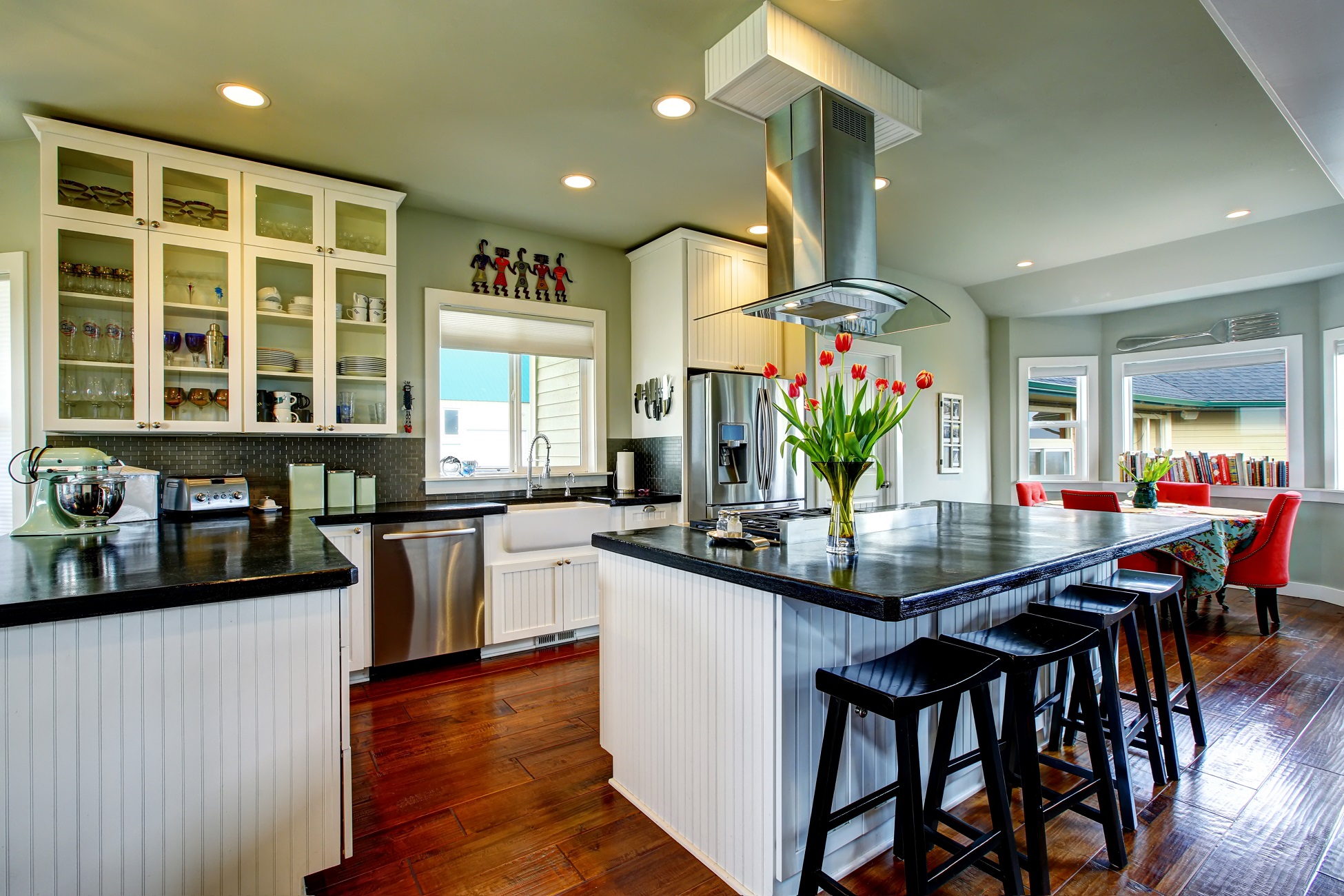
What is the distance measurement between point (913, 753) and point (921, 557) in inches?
21.2

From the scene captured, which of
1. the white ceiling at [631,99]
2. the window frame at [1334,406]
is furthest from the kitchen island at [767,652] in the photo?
the window frame at [1334,406]

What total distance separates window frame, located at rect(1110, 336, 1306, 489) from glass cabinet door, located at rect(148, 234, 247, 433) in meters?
6.92

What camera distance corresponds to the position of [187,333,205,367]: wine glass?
313 cm

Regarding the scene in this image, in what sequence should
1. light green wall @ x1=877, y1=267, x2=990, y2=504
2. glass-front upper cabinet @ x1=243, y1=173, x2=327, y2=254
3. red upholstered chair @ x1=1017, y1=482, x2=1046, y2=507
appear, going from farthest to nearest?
1. light green wall @ x1=877, y1=267, x2=990, y2=504
2. red upholstered chair @ x1=1017, y1=482, x2=1046, y2=507
3. glass-front upper cabinet @ x1=243, y1=173, x2=327, y2=254

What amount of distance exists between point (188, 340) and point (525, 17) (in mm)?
2248

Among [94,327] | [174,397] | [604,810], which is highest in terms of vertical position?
[94,327]

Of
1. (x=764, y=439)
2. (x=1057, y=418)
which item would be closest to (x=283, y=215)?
(x=764, y=439)

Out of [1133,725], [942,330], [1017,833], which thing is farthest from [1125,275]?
[1017,833]

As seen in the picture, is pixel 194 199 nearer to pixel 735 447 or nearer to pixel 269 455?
pixel 269 455

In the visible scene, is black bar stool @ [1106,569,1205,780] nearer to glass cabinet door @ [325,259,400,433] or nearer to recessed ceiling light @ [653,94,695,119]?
recessed ceiling light @ [653,94,695,119]

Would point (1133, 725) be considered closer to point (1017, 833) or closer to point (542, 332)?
point (1017, 833)

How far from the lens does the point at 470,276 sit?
13.6 ft

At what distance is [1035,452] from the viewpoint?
21.2ft

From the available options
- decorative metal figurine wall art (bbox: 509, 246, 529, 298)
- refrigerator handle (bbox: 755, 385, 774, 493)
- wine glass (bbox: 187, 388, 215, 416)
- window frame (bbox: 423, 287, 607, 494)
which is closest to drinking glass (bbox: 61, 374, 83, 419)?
wine glass (bbox: 187, 388, 215, 416)
